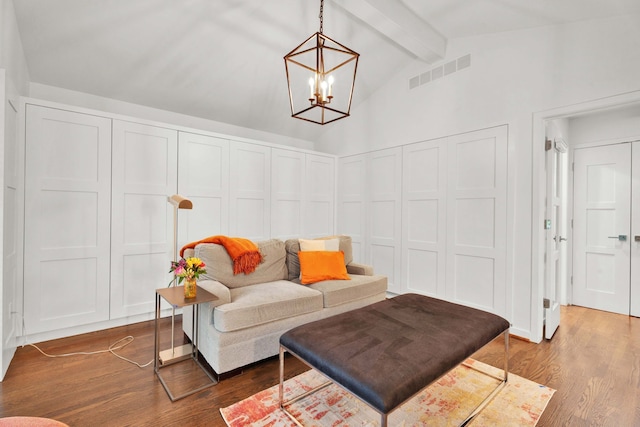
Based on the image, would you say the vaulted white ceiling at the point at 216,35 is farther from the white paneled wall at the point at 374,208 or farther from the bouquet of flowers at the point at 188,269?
the bouquet of flowers at the point at 188,269

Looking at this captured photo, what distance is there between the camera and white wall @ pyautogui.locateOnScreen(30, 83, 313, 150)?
9.87ft

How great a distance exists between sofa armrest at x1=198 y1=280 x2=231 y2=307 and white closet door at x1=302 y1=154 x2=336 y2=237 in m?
2.16

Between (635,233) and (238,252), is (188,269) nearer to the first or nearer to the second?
(238,252)

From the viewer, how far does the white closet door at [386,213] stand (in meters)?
4.02

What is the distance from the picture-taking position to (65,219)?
9.09 ft

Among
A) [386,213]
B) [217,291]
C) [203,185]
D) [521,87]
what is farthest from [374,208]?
[217,291]

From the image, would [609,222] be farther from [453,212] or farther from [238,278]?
[238,278]

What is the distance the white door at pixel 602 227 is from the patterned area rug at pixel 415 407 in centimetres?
251

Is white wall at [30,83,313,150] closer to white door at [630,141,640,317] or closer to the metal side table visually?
the metal side table

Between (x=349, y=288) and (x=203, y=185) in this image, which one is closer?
(x=349, y=288)

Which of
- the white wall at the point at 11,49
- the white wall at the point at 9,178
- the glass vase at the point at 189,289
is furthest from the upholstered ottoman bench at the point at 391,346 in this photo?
the white wall at the point at 11,49

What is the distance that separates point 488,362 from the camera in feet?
7.96

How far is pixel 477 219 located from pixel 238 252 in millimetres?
2477

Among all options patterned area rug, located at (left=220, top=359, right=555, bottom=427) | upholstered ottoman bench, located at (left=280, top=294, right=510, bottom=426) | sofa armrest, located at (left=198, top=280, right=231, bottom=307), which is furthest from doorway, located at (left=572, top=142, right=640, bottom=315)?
sofa armrest, located at (left=198, top=280, right=231, bottom=307)
